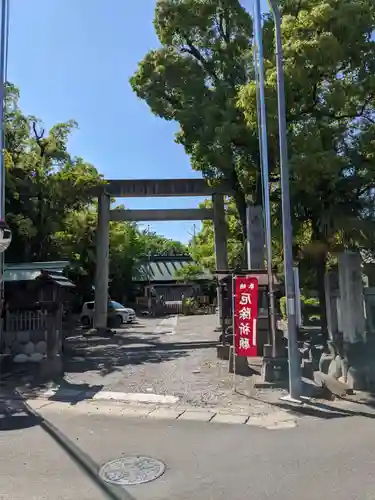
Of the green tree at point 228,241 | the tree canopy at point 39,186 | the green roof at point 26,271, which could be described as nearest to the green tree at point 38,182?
the tree canopy at point 39,186

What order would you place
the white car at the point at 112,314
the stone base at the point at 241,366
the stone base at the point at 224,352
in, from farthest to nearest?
the white car at the point at 112,314 < the stone base at the point at 224,352 < the stone base at the point at 241,366

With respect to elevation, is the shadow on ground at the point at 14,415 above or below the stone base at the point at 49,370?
below

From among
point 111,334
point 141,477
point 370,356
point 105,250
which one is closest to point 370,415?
point 370,356

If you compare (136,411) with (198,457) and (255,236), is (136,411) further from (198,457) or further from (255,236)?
(255,236)

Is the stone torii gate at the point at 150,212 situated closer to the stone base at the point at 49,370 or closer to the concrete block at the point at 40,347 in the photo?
the concrete block at the point at 40,347

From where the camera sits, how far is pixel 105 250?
77.7ft

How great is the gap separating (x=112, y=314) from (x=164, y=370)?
16.4m

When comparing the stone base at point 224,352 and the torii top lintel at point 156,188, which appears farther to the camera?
the torii top lintel at point 156,188

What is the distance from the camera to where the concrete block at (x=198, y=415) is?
7.66m

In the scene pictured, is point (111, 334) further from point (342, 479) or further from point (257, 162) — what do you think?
point (342, 479)

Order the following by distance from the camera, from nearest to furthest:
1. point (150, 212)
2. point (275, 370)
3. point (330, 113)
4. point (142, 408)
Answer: point (142, 408), point (275, 370), point (330, 113), point (150, 212)

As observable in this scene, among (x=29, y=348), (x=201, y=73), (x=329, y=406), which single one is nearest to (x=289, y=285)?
(x=329, y=406)

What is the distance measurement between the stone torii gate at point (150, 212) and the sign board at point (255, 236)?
5.23 meters

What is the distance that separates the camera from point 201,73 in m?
17.7
